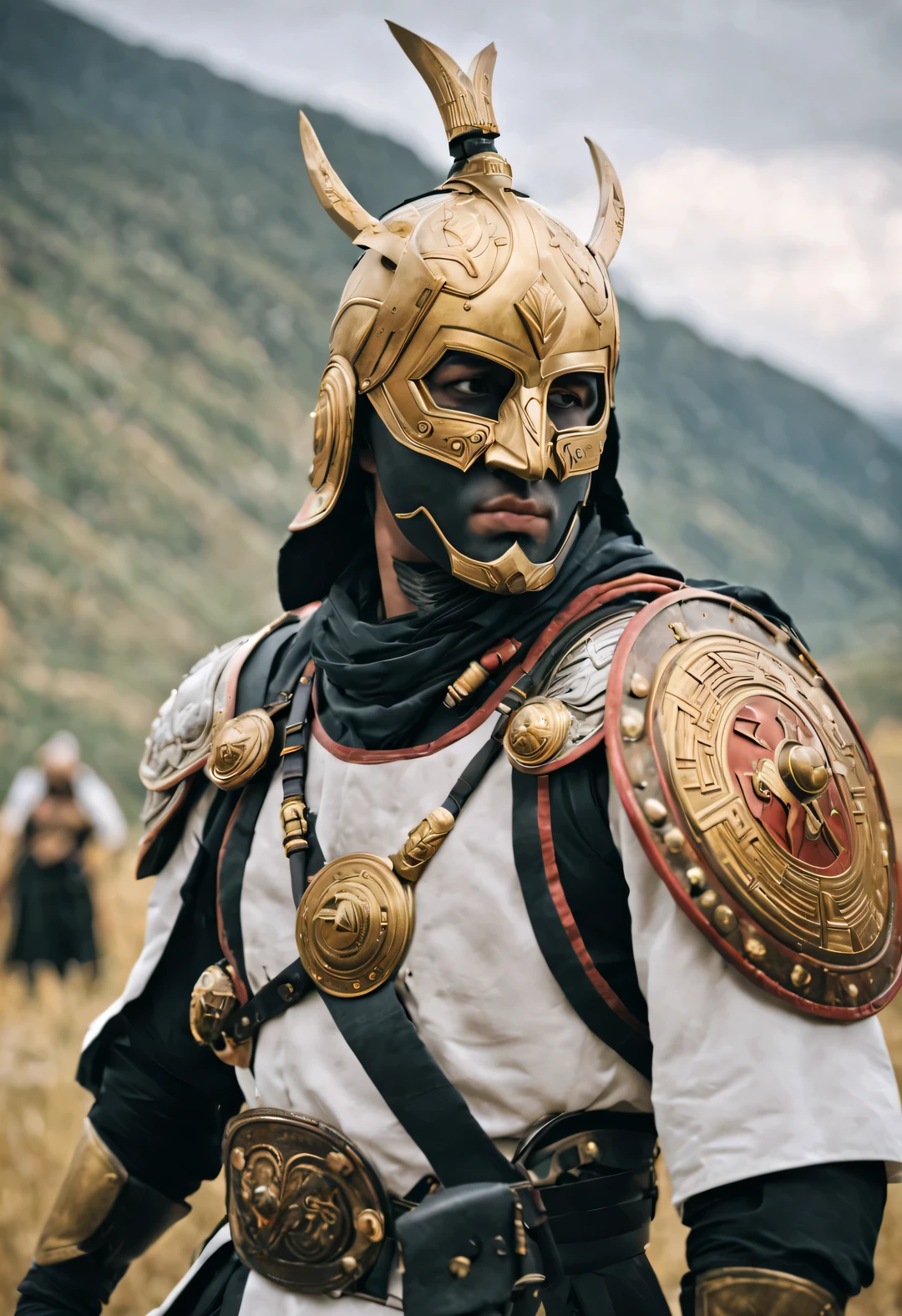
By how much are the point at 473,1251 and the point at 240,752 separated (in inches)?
32.1

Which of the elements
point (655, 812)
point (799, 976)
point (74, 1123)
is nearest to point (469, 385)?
point (655, 812)

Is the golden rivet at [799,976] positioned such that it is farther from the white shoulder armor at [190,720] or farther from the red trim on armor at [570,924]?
the white shoulder armor at [190,720]

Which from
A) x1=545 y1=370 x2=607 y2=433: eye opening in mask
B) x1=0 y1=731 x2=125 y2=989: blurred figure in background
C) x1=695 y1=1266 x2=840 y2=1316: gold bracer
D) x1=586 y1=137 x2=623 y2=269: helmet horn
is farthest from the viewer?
x1=0 y1=731 x2=125 y2=989: blurred figure in background

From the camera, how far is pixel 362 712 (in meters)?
1.97

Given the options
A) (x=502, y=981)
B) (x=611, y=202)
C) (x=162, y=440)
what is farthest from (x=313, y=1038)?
(x=162, y=440)

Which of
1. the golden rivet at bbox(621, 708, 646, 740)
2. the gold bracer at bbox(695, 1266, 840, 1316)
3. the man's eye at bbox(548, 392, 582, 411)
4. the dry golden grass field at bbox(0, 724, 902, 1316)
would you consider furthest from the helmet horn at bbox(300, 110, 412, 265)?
the dry golden grass field at bbox(0, 724, 902, 1316)

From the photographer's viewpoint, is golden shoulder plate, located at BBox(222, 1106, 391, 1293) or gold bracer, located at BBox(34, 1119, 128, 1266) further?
gold bracer, located at BBox(34, 1119, 128, 1266)

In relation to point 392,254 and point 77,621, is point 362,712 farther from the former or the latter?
point 77,621

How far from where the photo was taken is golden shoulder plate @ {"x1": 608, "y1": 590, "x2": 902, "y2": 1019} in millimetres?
1591

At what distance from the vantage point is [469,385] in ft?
6.21

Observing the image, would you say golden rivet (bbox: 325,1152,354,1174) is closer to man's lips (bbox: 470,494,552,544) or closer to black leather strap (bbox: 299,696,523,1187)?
black leather strap (bbox: 299,696,523,1187)

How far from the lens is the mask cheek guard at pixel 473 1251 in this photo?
66.2 inches

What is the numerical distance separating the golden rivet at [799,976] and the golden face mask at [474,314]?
0.62 meters

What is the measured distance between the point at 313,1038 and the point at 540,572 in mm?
726
